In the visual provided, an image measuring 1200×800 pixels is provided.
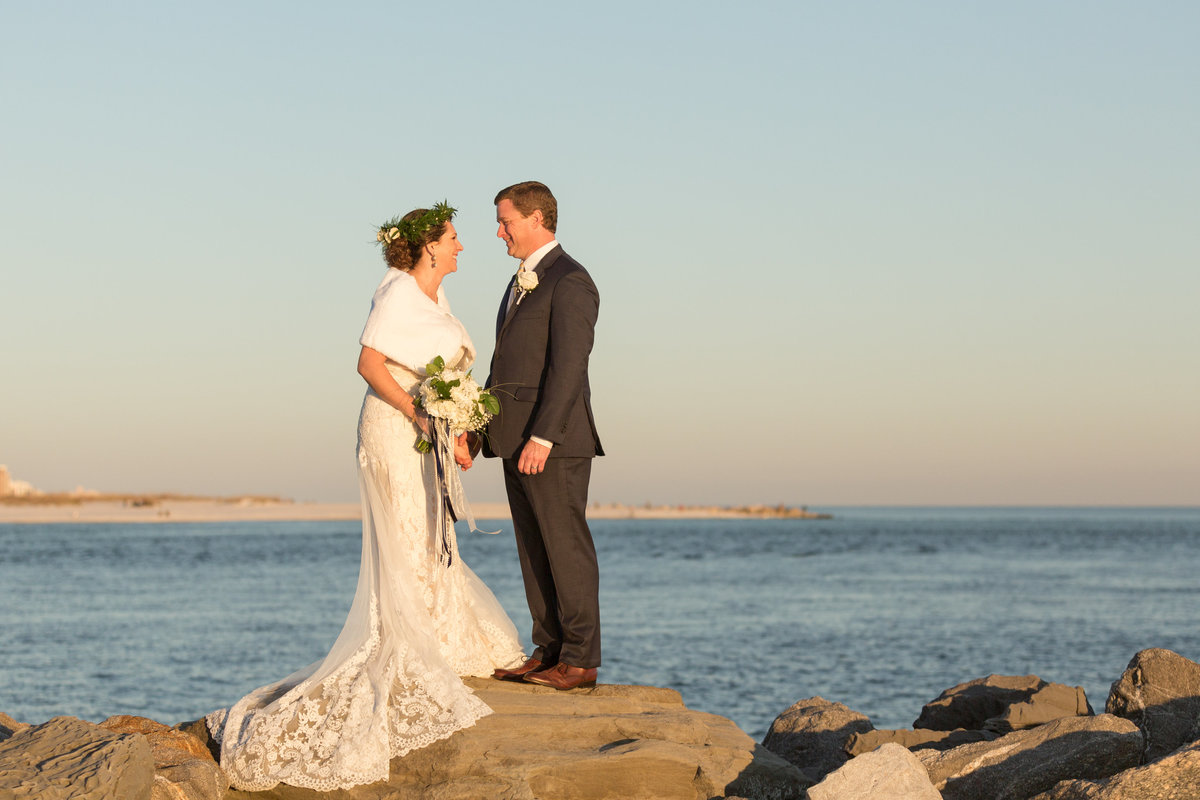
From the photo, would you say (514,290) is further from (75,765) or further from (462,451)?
(75,765)

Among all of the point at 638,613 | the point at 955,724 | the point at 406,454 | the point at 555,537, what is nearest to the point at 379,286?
the point at 406,454

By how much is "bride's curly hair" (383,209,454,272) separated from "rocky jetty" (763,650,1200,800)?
11.2ft

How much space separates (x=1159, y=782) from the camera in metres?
5.04

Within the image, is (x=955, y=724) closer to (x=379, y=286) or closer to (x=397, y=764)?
(x=397, y=764)

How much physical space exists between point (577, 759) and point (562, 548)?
1.12 meters

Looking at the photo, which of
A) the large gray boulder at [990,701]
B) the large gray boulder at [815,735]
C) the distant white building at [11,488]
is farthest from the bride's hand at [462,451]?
the distant white building at [11,488]

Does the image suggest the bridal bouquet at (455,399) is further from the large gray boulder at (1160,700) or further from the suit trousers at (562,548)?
the large gray boulder at (1160,700)

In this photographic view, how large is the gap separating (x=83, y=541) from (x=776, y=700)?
55.6 m

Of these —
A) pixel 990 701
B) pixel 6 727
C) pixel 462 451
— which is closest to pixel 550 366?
pixel 462 451

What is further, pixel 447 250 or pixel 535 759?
pixel 447 250

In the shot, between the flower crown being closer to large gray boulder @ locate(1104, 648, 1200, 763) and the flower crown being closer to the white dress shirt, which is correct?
the white dress shirt

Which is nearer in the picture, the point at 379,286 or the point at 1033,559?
the point at 379,286

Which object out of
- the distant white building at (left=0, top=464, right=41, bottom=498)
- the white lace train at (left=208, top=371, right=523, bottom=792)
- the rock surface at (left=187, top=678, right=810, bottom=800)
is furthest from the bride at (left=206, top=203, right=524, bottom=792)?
the distant white building at (left=0, top=464, right=41, bottom=498)

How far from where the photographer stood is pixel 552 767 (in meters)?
5.54
